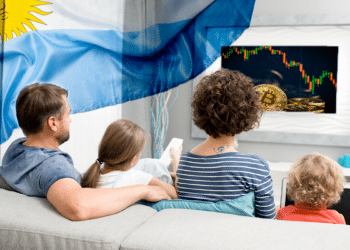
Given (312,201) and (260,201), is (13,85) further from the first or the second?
(312,201)

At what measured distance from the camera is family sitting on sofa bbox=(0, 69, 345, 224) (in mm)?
1001

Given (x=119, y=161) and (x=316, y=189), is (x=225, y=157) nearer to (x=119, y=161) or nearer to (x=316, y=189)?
(x=119, y=161)

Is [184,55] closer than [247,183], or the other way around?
[247,183]

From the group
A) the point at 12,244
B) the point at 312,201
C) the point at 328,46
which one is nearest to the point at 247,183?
the point at 312,201

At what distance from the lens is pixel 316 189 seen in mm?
1297

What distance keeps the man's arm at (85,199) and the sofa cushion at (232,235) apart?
125 millimetres

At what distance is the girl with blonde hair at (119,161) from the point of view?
115 centimetres

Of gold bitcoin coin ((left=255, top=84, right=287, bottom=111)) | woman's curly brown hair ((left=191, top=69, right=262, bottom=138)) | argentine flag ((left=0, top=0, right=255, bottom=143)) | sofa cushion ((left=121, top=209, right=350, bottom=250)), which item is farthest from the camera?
gold bitcoin coin ((left=255, top=84, right=287, bottom=111))

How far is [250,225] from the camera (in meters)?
0.82

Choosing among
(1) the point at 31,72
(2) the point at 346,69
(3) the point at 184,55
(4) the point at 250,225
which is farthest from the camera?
(3) the point at 184,55

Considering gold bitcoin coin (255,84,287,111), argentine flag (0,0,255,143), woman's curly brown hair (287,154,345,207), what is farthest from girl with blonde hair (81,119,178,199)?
gold bitcoin coin (255,84,287,111)

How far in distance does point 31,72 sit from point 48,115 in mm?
929

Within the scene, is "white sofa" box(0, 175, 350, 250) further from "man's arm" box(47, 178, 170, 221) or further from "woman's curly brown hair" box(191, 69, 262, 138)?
"woman's curly brown hair" box(191, 69, 262, 138)

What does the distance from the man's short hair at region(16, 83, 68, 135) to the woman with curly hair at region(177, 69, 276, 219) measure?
0.48 metres
